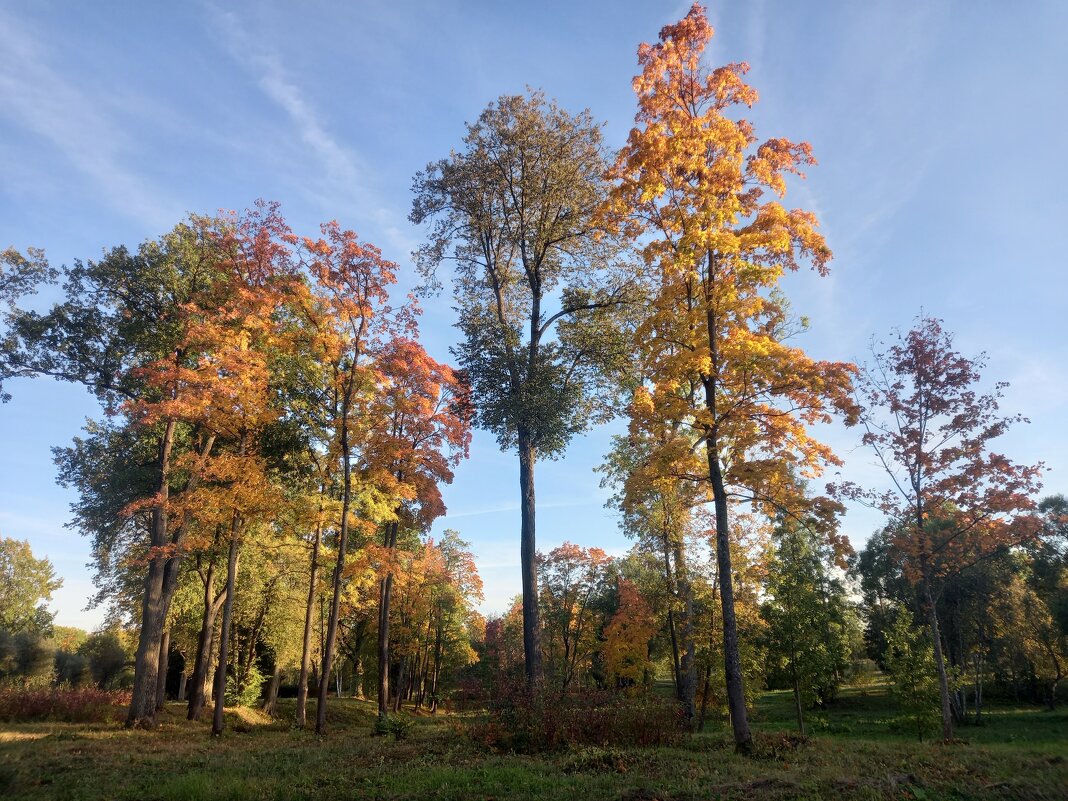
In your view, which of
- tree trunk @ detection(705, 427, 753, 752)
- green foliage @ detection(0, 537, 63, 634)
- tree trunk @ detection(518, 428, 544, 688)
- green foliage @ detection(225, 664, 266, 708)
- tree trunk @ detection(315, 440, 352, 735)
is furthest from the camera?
green foliage @ detection(0, 537, 63, 634)

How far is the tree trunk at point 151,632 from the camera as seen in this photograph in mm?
18359

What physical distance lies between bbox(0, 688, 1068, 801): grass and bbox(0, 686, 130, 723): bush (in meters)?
6.99

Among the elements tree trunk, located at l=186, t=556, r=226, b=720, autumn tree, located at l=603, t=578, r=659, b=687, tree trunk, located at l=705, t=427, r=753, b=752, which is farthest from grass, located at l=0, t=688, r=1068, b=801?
autumn tree, located at l=603, t=578, r=659, b=687

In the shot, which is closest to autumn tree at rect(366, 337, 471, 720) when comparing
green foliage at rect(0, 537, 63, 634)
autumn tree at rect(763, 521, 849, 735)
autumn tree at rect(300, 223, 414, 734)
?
autumn tree at rect(300, 223, 414, 734)

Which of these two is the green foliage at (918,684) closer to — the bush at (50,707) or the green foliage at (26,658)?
the bush at (50,707)

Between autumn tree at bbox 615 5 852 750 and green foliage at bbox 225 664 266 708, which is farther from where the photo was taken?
green foliage at bbox 225 664 266 708

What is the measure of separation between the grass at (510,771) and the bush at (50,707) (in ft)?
22.9

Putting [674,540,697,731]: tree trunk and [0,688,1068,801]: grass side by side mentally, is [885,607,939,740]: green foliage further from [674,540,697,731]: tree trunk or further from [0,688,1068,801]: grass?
[0,688,1068,801]: grass

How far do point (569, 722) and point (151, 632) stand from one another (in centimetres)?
1501

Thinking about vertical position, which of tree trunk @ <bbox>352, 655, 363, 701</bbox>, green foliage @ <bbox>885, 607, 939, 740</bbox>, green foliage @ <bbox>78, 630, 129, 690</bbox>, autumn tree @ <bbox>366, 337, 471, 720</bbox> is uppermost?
autumn tree @ <bbox>366, 337, 471, 720</bbox>

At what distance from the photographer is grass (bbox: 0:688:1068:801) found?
8.10 metres

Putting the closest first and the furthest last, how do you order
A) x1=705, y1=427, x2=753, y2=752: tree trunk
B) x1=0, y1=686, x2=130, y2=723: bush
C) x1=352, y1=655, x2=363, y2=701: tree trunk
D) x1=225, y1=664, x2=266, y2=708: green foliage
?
x1=705, y1=427, x2=753, y2=752: tree trunk
x1=0, y1=686, x2=130, y2=723: bush
x1=225, y1=664, x2=266, y2=708: green foliage
x1=352, y1=655, x2=363, y2=701: tree trunk

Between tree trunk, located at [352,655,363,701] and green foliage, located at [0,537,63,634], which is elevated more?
green foliage, located at [0,537,63,634]

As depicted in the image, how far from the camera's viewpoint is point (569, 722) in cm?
1227
